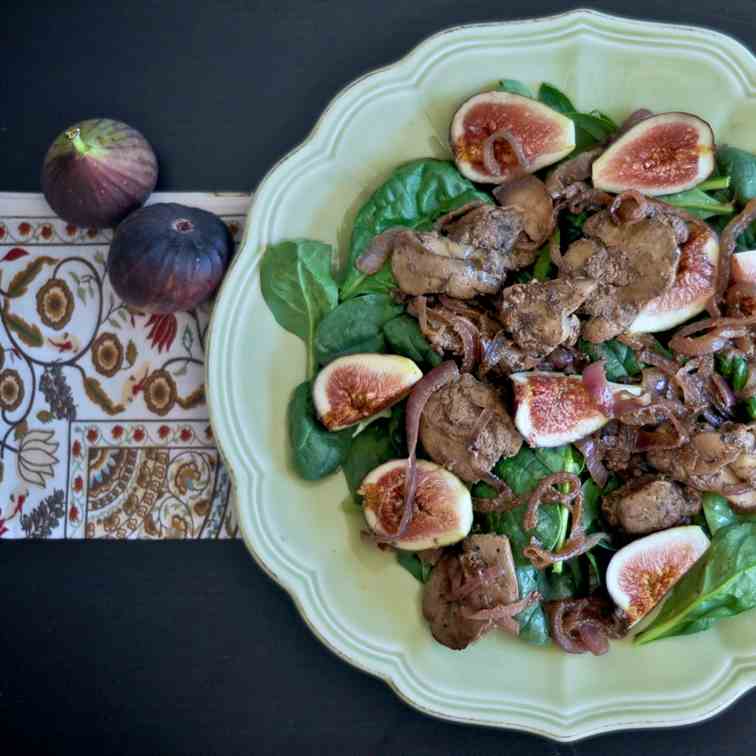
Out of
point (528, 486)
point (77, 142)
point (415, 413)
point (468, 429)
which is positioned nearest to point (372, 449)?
point (415, 413)

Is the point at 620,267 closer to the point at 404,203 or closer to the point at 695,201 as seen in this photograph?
the point at 695,201

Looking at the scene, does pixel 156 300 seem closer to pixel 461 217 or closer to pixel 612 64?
pixel 461 217

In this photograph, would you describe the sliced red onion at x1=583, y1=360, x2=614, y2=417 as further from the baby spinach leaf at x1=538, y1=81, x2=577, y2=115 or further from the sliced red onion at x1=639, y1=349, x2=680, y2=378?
the baby spinach leaf at x1=538, y1=81, x2=577, y2=115

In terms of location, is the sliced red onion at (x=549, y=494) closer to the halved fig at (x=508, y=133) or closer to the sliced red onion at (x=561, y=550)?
the sliced red onion at (x=561, y=550)

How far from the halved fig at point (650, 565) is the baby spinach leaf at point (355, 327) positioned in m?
1.00

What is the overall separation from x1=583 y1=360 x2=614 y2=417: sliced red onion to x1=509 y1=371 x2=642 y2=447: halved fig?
0.04ft

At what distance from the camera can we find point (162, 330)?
2.68 meters

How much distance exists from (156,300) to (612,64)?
1663mm

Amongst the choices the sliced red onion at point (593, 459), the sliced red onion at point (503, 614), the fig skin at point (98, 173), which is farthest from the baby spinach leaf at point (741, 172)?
the fig skin at point (98, 173)

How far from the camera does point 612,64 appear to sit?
2.46 metres

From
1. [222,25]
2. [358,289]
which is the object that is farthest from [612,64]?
[222,25]

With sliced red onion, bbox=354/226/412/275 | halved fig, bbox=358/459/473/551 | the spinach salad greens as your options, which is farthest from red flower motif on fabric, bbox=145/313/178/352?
halved fig, bbox=358/459/473/551

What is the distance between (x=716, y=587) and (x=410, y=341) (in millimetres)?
1188

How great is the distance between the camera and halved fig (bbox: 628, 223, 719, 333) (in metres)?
2.38
